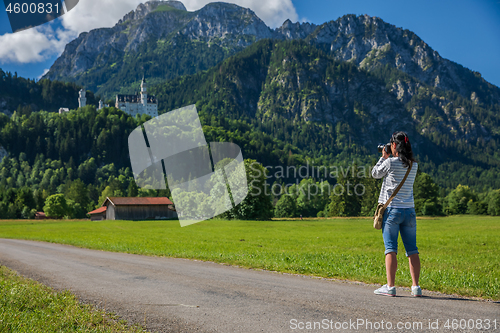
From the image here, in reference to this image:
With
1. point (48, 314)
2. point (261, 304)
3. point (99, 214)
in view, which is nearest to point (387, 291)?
point (261, 304)

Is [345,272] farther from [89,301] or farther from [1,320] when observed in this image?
[1,320]

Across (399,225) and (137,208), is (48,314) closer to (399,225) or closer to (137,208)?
(399,225)

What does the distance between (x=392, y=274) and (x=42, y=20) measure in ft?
26.9

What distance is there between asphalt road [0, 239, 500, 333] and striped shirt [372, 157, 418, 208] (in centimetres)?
184

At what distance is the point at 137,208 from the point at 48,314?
3615 inches

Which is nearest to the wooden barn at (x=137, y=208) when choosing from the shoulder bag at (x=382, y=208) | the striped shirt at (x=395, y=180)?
the shoulder bag at (x=382, y=208)

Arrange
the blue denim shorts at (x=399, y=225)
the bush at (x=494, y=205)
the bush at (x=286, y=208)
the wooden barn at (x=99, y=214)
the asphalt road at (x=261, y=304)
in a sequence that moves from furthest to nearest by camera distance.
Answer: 1. the bush at (x=286, y=208)
2. the bush at (x=494, y=205)
3. the wooden barn at (x=99, y=214)
4. the blue denim shorts at (x=399, y=225)
5. the asphalt road at (x=261, y=304)

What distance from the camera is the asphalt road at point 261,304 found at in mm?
5578

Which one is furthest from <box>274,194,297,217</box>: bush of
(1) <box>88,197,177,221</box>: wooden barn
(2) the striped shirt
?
(2) the striped shirt

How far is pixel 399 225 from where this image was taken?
7422mm

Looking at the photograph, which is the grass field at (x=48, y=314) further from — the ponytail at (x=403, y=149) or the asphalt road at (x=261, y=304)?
the ponytail at (x=403, y=149)

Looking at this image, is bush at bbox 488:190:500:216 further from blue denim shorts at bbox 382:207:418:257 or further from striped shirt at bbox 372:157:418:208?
striped shirt at bbox 372:157:418:208

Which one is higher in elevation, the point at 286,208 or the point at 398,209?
the point at 398,209

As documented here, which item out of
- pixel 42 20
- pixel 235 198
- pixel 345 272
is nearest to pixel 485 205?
pixel 235 198
